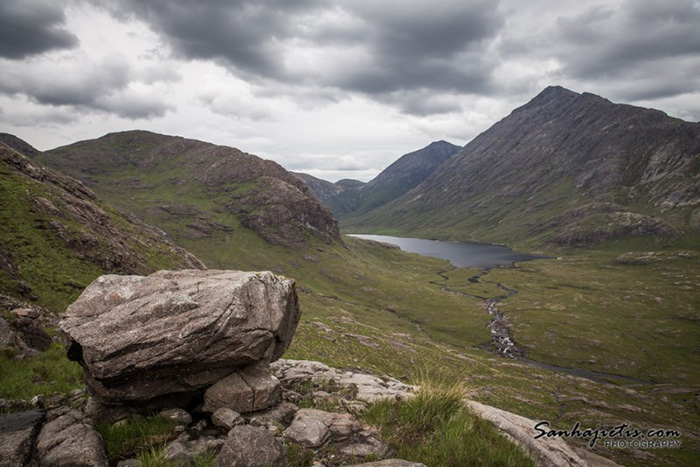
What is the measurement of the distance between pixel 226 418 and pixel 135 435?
8.39 ft

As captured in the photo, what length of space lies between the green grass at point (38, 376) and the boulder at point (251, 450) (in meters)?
8.71

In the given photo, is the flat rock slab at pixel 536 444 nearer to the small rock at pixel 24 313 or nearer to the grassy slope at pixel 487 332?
the grassy slope at pixel 487 332

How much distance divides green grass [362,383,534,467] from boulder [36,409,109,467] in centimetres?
794

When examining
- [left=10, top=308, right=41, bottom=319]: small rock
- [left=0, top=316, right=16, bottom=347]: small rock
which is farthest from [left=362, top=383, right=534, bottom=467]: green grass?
[left=10, top=308, right=41, bottom=319]: small rock

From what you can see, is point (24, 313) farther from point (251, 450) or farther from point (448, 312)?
point (448, 312)

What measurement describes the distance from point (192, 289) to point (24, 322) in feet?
41.7

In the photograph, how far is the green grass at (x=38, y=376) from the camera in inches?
473

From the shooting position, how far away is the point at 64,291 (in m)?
33.0

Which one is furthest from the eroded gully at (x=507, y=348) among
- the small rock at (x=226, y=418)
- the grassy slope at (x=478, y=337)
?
the small rock at (x=226, y=418)

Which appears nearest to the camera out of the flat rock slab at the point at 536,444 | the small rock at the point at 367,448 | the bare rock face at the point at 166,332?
the small rock at the point at 367,448

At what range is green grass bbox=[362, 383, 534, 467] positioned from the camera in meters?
9.31

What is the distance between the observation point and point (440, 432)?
33.6ft

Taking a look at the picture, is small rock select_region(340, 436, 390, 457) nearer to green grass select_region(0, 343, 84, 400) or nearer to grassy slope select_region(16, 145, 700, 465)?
grassy slope select_region(16, 145, 700, 465)

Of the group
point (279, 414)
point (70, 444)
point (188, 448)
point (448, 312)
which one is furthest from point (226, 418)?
point (448, 312)
